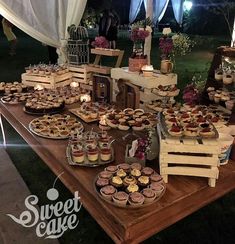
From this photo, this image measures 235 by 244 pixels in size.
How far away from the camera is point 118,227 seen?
979 mm

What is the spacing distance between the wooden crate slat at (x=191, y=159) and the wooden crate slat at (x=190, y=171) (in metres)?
0.03

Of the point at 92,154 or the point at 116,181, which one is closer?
the point at 116,181

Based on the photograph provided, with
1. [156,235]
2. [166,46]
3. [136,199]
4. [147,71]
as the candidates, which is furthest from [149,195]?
[166,46]

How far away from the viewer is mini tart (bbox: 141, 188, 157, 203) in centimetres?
103

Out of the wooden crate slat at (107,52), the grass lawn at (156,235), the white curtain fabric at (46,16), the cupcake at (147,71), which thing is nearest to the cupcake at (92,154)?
the grass lawn at (156,235)

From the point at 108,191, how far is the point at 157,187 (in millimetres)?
183

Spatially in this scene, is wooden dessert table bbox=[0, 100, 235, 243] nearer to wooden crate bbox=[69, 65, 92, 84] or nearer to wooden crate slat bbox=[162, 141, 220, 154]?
wooden crate slat bbox=[162, 141, 220, 154]

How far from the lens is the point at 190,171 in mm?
1181

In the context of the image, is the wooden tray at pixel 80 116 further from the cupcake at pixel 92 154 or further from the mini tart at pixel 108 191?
the mini tart at pixel 108 191

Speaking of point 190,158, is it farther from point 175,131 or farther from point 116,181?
point 116,181

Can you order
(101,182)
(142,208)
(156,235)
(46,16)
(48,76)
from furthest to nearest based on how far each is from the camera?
(46,16)
(48,76)
(156,235)
(101,182)
(142,208)

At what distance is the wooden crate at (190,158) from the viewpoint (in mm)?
1137

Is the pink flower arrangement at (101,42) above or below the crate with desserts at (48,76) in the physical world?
above

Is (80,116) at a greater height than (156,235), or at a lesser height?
greater
